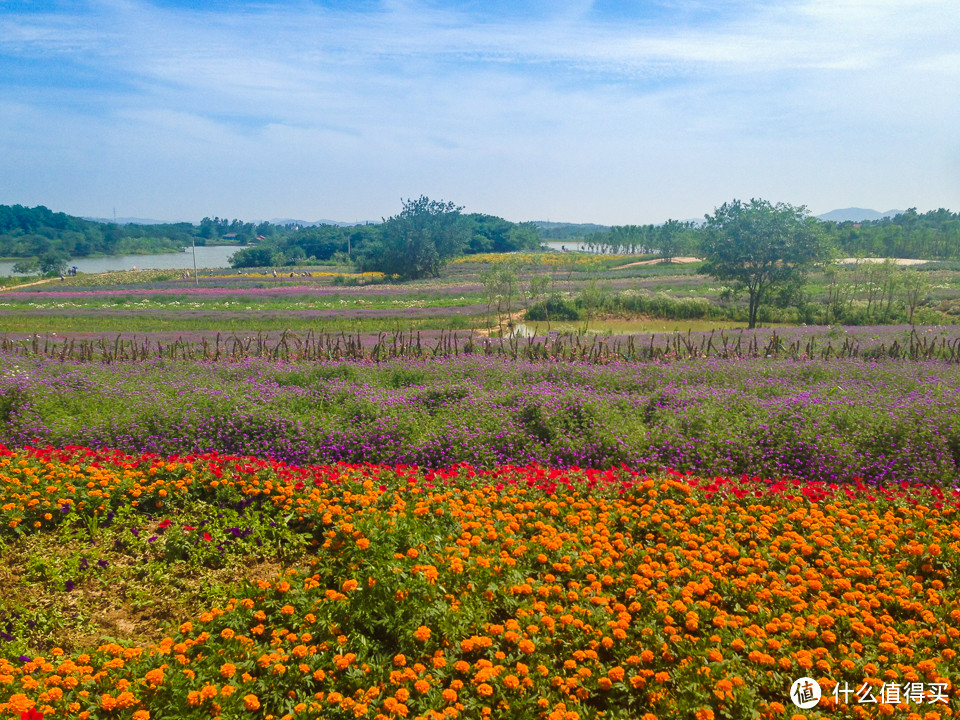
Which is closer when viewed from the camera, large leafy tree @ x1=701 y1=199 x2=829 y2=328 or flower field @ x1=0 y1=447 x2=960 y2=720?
flower field @ x1=0 y1=447 x2=960 y2=720

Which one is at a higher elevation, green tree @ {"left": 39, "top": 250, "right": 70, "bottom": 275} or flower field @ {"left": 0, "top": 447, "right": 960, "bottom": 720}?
green tree @ {"left": 39, "top": 250, "right": 70, "bottom": 275}

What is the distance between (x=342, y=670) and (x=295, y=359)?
13406 mm

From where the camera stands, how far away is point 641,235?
137875 mm

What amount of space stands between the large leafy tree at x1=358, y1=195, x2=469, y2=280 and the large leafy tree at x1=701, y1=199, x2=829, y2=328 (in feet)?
130

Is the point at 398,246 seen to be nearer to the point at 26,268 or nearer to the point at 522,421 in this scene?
the point at 26,268

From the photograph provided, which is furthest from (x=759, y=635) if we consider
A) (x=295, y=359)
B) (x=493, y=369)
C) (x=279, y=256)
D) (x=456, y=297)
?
(x=279, y=256)

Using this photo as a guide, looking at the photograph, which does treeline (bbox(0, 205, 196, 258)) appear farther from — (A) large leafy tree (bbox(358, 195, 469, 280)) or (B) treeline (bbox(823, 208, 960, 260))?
(B) treeline (bbox(823, 208, 960, 260))

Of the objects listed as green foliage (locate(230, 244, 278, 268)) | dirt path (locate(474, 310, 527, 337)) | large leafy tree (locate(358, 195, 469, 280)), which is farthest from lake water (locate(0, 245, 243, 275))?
→ dirt path (locate(474, 310, 527, 337))

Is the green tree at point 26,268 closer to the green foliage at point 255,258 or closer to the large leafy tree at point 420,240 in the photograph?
the green foliage at point 255,258

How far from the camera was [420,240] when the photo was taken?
6669 centimetres

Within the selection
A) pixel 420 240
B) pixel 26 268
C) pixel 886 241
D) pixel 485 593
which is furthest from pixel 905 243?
pixel 26 268

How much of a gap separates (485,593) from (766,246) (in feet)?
97.5

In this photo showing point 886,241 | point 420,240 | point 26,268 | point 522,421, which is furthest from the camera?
point 886,241

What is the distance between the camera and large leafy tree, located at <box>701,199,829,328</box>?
29.9 meters
